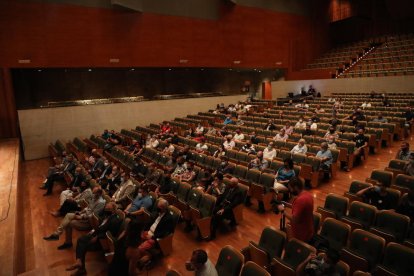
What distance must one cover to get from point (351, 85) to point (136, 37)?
9.85m

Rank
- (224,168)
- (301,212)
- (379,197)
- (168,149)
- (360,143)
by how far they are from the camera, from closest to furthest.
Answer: (301,212) < (379,197) < (224,168) < (360,143) < (168,149)

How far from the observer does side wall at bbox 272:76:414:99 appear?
12544 mm

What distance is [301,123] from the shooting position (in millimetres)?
9047

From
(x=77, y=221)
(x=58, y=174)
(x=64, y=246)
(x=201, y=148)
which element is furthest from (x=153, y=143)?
(x=64, y=246)

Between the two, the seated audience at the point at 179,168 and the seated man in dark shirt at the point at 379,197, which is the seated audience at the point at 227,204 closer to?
the seated audience at the point at 179,168

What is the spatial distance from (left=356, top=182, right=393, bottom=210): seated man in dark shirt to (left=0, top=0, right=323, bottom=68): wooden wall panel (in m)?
10.4

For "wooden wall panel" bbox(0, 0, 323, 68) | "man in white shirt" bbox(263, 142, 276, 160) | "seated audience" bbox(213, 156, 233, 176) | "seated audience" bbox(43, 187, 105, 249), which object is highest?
"wooden wall panel" bbox(0, 0, 323, 68)

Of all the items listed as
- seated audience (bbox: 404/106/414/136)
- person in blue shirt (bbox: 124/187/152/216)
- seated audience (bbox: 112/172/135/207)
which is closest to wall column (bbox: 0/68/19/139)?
seated audience (bbox: 112/172/135/207)

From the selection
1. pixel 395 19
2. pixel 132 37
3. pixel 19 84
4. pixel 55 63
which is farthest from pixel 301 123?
pixel 395 19

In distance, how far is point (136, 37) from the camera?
12.2m

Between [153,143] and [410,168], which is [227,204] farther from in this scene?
[153,143]

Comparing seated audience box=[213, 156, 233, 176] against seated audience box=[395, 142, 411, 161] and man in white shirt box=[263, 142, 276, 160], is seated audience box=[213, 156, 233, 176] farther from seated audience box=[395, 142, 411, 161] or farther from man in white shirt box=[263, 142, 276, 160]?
seated audience box=[395, 142, 411, 161]

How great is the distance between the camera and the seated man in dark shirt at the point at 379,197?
3.93 meters

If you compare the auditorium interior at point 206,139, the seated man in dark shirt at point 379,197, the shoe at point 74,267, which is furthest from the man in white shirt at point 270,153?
the shoe at point 74,267
